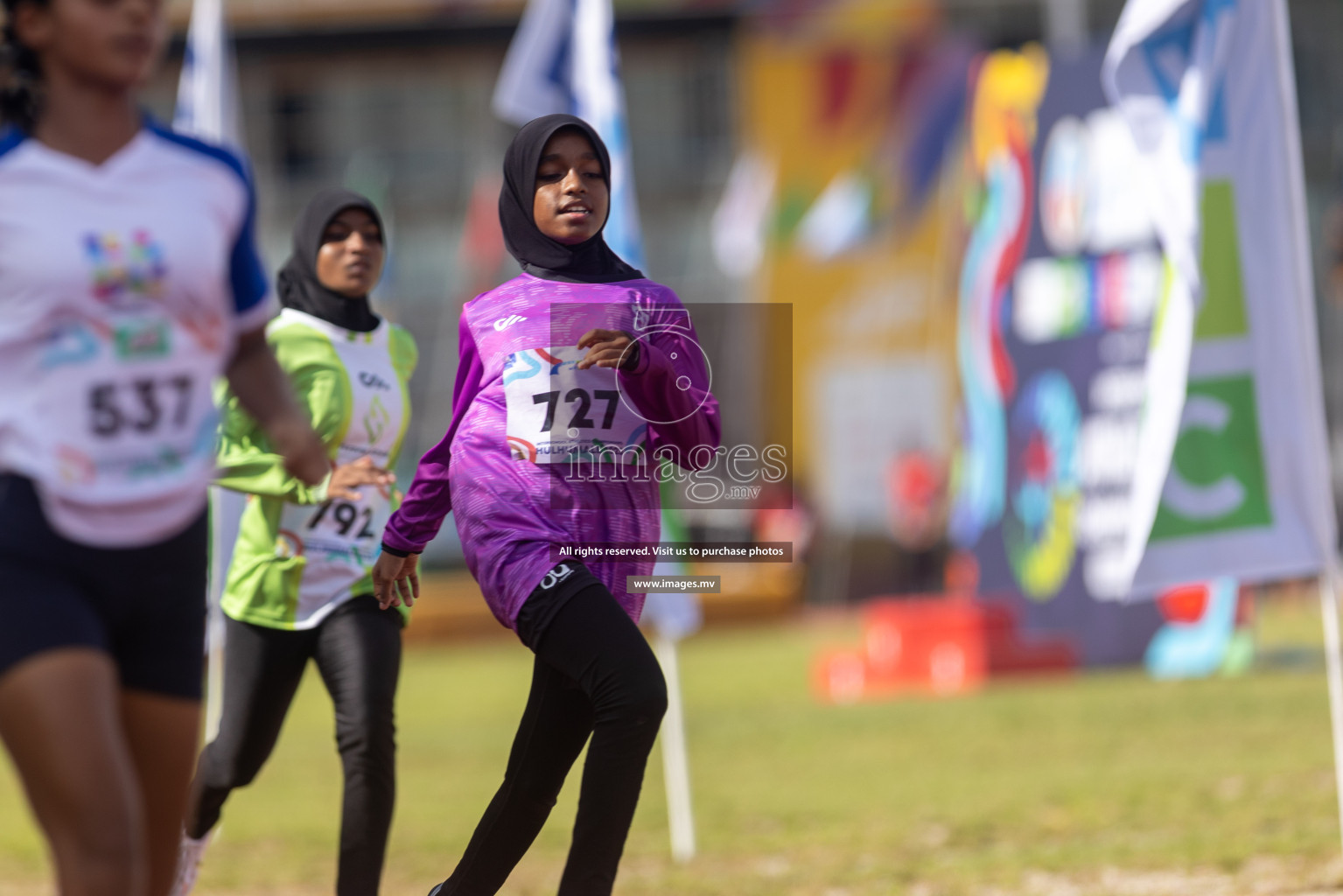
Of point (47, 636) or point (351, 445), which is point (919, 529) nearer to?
point (351, 445)

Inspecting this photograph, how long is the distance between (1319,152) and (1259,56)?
31.1 metres

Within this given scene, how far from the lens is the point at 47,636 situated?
3104 mm

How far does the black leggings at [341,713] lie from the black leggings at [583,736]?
2.40ft

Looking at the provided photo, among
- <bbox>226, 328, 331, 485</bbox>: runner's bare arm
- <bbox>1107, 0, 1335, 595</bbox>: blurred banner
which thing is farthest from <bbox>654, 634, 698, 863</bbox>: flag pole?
<bbox>226, 328, 331, 485</bbox>: runner's bare arm

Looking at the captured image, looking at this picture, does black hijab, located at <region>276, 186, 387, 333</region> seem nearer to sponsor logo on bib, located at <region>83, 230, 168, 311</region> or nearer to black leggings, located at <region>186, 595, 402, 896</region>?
black leggings, located at <region>186, 595, 402, 896</region>

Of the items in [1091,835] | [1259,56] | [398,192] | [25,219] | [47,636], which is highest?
[398,192]

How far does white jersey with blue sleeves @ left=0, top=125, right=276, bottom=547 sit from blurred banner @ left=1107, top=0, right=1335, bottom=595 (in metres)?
4.36

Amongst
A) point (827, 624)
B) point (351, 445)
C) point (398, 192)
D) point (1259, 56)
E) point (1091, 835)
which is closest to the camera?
point (351, 445)

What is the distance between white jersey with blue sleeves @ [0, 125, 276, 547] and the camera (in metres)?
3.11

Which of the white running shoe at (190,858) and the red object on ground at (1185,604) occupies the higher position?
the white running shoe at (190,858)

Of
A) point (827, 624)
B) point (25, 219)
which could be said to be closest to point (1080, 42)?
point (827, 624)

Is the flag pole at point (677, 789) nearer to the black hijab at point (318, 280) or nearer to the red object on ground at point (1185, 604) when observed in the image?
the black hijab at point (318, 280)

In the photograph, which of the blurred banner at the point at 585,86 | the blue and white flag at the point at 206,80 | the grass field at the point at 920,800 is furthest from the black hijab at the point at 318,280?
the blue and white flag at the point at 206,80

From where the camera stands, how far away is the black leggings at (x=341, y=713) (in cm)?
509
